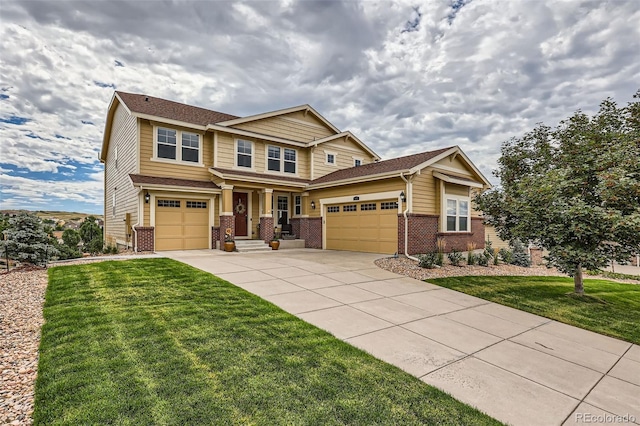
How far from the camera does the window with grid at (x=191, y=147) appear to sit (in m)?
14.6

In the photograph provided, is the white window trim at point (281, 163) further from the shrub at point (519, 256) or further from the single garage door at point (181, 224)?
the shrub at point (519, 256)


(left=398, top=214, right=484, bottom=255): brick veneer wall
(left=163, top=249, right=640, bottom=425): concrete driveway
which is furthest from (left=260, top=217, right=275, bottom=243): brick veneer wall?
(left=163, top=249, right=640, bottom=425): concrete driveway

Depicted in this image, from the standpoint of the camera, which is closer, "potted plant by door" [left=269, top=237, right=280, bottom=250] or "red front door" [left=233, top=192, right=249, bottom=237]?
"potted plant by door" [left=269, top=237, right=280, bottom=250]

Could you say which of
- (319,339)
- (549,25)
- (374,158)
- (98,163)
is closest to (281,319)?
(319,339)

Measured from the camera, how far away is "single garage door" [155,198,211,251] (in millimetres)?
13516

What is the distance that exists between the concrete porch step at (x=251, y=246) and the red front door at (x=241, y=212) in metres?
1.58

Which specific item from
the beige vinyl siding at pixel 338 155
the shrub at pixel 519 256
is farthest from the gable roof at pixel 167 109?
the shrub at pixel 519 256

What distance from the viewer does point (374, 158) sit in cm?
2077

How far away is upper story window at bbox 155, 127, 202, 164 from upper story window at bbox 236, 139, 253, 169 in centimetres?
179

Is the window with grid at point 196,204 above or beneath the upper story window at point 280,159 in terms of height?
beneath

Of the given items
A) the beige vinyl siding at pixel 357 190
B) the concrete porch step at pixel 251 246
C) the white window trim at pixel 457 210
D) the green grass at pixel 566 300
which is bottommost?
the green grass at pixel 566 300

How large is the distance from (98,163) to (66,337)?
21686 mm

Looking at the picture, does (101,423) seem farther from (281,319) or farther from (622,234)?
(622,234)

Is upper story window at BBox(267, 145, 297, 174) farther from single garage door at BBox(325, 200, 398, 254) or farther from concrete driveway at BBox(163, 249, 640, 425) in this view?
concrete driveway at BBox(163, 249, 640, 425)
